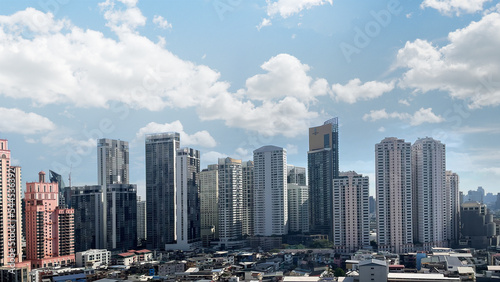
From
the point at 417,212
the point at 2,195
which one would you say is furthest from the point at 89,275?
the point at 417,212

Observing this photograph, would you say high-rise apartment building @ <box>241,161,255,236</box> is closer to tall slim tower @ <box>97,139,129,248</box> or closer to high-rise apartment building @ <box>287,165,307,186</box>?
high-rise apartment building @ <box>287,165,307,186</box>

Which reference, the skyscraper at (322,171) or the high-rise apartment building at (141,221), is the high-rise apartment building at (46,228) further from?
the skyscraper at (322,171)

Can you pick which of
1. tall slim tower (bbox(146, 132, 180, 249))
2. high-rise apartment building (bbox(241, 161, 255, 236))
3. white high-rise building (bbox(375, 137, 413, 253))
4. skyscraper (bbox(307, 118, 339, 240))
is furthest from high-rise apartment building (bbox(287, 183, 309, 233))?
white high-rise building (bbox(375, 137, 413, 253))

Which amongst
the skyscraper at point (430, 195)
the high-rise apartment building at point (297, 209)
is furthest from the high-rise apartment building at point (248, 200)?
the skyscraper at point (430, 195)

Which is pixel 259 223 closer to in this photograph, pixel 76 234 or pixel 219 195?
pixel 219 195

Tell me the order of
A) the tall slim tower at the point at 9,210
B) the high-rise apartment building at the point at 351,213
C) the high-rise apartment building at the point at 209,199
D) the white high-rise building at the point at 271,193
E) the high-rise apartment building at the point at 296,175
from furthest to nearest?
the high-rise apartment building at the point at 296,175
the high-rise apartment building at the point at 209,199
the white high-rise building at the point at 271,193
the high-rise apartment building at the point at 351,213
the tall slim tower at the point at 9,210

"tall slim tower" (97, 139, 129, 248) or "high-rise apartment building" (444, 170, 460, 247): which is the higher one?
"tall slim tower" (97, 139, 129, 248)
